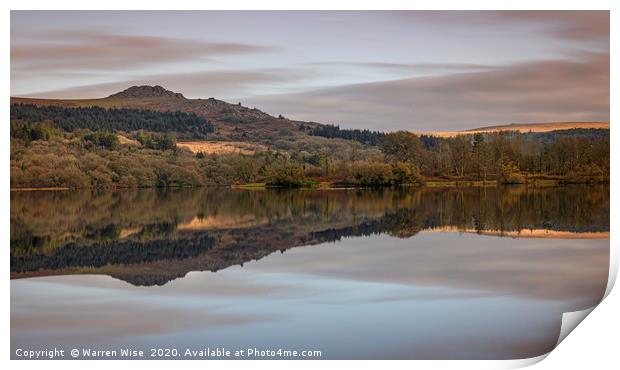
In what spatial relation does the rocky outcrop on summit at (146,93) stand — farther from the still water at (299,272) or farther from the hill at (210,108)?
the still water at (299,272)

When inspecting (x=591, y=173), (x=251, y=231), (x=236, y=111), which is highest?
(x=236, y=111)

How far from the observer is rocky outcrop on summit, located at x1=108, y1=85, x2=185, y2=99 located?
31.9ft

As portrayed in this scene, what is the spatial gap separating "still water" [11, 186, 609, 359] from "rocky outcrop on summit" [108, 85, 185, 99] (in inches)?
49.5

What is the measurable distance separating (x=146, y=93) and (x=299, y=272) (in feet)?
9.18

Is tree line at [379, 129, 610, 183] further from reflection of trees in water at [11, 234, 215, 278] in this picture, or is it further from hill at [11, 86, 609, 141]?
reflection of trees in water at [11, 234, 215, 278]

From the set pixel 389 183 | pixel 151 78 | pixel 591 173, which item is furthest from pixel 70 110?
pixel 591 173

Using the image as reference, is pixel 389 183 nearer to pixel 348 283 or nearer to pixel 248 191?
pixel 248 191

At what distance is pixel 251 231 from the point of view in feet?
33.7

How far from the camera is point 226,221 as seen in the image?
33.6 feet

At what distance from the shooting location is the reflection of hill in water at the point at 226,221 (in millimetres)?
9133

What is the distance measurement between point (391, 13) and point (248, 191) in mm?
3087

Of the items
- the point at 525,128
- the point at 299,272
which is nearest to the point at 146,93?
the point at 299,272

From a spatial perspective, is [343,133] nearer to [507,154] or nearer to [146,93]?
[507,154]

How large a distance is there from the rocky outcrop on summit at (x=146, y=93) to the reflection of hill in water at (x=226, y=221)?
126 cm
